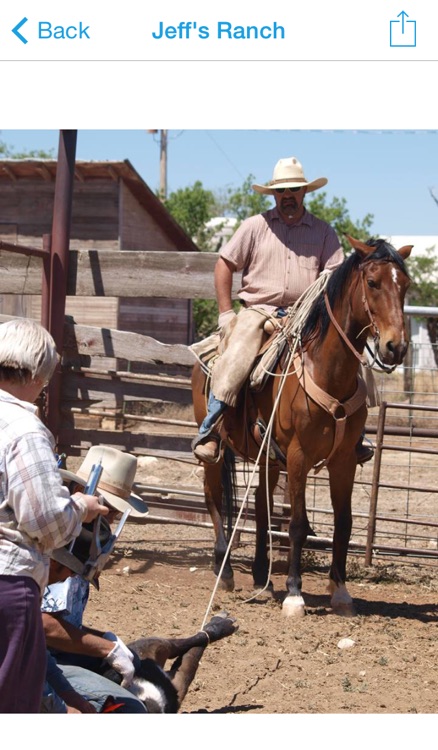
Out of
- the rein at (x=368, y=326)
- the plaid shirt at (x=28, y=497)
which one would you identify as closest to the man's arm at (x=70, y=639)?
the plaid shirt at (x=28, y=497)

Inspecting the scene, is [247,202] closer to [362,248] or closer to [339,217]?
[339,217]

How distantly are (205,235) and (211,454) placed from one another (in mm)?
21247

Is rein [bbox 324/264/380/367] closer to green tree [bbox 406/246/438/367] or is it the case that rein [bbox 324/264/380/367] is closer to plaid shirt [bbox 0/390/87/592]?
plaid shirt [bbox 0/390/87/592]

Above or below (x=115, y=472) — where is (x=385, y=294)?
above

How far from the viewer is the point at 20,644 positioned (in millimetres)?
2996

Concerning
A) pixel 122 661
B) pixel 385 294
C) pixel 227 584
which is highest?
pixel 385 294

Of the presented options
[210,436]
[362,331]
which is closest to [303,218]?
[362,331]

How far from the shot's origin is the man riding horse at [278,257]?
6.99m

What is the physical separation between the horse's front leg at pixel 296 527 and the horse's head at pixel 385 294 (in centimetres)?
105

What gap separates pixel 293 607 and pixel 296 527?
0.56 metres

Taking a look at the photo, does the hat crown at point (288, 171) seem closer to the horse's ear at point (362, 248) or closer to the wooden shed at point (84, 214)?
the horse's ear at point (362, 248)

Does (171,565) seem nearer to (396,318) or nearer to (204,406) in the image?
(204,406)
